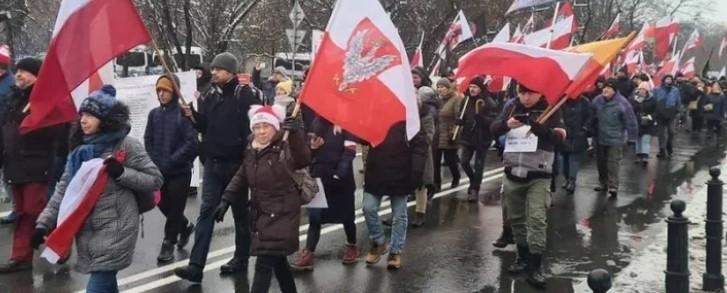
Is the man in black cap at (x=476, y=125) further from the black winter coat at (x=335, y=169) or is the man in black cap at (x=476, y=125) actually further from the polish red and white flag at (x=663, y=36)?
the polish red and white flag at (x=663, y=36)

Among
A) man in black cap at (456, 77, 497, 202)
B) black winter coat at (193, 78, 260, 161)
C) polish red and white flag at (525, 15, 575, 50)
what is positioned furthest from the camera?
polish red and white flag at (525, 15, 575, 50)

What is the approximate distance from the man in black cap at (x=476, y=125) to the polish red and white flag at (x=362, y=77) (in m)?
4.87

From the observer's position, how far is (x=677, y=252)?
605 cm

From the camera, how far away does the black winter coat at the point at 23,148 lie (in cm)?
693

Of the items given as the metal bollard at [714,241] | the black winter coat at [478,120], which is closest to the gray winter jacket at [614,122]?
the black winter coat at [478,120]

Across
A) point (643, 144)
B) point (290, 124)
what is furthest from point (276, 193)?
point (643, 144)

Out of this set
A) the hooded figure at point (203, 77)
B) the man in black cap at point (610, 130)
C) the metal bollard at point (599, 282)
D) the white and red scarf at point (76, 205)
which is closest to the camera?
the metal bollard at point (599, 282)

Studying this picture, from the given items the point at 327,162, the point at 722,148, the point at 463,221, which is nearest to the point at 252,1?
the point at 722,148

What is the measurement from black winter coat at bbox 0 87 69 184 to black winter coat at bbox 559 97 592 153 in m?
7.06

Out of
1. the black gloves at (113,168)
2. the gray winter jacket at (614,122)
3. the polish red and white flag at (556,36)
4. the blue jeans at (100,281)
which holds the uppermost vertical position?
the polish red and white flag at (556,36)

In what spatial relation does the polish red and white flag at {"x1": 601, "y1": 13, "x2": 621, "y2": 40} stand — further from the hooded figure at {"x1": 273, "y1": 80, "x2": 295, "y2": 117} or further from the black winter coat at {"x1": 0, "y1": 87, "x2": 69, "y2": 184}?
the black winter coat at {"x1": 0, "y1": 87, "x2": 69, "y2": 184}

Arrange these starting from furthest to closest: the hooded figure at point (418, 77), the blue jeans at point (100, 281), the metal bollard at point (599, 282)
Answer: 1. the hooded figure at point (418, 77)
2. the blue jeans at point (100, 281)
3. the metal bollard at point (599, 282)

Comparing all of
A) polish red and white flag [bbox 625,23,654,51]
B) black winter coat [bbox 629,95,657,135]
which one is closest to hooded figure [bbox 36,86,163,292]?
black winter coat [bbox 629,95,657,135]

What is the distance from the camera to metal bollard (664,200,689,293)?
19.6ft
